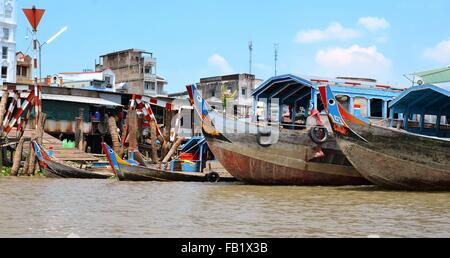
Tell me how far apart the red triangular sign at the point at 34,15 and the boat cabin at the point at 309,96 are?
22.8ft

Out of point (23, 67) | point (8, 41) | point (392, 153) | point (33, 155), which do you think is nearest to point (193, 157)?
point (33, 155)

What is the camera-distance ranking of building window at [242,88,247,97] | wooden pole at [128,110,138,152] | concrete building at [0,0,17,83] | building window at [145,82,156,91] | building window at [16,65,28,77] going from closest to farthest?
wooden pole at [128,110,138,152] → building window at [242,88,247,97] → concrete building at [0,0,17,83] → building window at [145,82,156,91] → building window at [16,65,28,77]

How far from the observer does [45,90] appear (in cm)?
3020

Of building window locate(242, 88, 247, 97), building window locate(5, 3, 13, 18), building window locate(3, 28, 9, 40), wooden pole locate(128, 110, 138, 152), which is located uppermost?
building window locate(5, 3, 13, 18)

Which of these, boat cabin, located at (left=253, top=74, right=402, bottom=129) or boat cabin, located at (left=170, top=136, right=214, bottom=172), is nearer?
boat cabin, located at (left=253, top=74, right=402, bottom=129)

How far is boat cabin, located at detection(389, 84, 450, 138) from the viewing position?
1628 centimetres

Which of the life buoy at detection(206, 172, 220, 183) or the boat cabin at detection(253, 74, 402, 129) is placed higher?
the boat cabin at detection(253, 74, 402, 129)

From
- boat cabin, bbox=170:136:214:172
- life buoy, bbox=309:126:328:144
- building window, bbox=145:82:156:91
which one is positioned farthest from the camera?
building window, bbox=145:82:156:91

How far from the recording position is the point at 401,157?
14781mm

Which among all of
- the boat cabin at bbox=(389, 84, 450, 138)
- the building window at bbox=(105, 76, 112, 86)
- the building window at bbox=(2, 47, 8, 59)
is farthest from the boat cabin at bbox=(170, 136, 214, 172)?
the building window at bbox=(2, 47, 8, 59)

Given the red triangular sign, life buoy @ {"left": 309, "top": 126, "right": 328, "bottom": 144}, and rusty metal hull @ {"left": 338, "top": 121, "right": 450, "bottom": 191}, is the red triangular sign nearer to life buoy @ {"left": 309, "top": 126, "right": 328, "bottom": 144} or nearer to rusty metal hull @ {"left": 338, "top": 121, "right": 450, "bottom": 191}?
life buoy @ {"left": 309, "top": 126, "right": 328, "bottom": 144}

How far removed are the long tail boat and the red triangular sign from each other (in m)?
6.27
